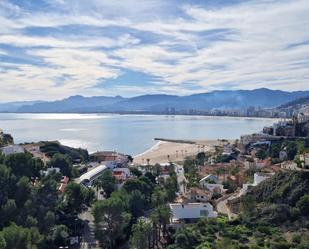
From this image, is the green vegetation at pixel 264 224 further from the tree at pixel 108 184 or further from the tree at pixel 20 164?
the tree at pixel 20 164

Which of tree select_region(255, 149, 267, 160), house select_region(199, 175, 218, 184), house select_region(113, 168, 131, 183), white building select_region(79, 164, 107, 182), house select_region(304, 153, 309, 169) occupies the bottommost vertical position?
house select_region(199, 175, 218, 184)

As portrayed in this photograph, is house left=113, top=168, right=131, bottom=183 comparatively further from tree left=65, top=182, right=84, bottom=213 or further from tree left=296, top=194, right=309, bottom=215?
tree left=296, top=194, right=309, bottom=215

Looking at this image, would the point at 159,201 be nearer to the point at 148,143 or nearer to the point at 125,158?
the point at 125,158

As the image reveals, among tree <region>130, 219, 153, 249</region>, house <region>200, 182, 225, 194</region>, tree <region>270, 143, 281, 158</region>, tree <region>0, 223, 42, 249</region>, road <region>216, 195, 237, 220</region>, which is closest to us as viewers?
tree <region>0, 223, 42, 249</region>

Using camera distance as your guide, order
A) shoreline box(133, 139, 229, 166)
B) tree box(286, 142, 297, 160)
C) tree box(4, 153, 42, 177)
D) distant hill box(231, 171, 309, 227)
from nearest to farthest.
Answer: distant hill box(231, 171, 309, 227) < tree box(4, 153, 42, 177) < tree box(286, 142, 297, 160) < shoreline box(133, 139, 229, 166)

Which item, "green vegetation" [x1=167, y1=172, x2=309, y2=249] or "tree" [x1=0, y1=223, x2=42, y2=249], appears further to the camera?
"green vegetation" [x1=167, y1=172, x2=309, y2=249]

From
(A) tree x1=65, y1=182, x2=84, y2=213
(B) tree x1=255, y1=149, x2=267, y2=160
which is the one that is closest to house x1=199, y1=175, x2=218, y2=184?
(A) tree x1=65, y1=182, x2=84, y2=213
